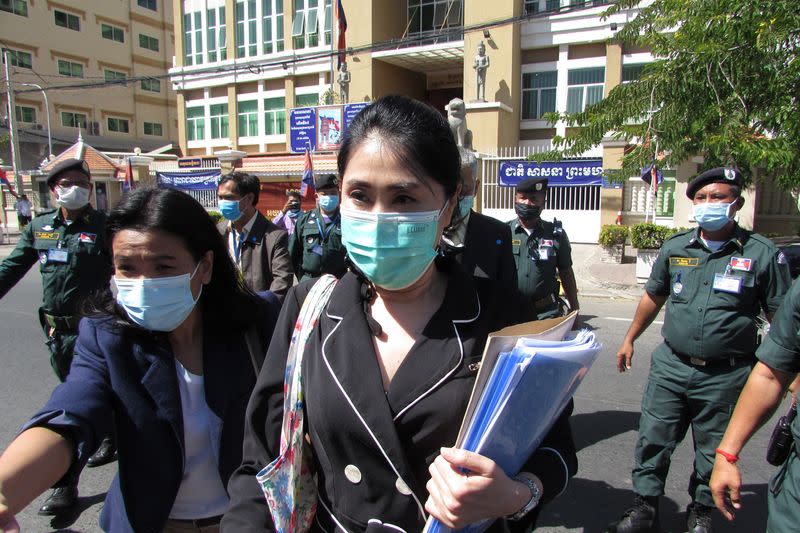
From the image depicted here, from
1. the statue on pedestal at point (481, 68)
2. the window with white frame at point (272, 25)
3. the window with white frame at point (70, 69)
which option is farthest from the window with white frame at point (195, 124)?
the statue on pedestal at point (481, 68)

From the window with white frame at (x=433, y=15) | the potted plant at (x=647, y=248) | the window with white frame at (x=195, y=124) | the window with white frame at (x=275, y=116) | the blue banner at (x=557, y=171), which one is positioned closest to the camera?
the potted plant at (x=647, y=248)

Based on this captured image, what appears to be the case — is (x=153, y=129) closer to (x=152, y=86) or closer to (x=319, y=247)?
(x=152, y=86)

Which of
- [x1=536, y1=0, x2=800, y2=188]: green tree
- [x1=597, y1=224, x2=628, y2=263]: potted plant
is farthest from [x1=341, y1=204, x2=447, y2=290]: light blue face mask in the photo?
[x1=597, y1=224, x2=628, y2=263]: potted plant

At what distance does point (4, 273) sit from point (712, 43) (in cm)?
750

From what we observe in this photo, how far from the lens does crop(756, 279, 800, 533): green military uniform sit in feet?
5.87

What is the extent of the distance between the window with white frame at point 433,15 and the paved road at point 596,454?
2305 centimetres

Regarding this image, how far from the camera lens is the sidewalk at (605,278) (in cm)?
1045

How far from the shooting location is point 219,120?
3288cm

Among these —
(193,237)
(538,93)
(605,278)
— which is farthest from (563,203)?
(193,237)

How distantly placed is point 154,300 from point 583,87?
75.6 feet

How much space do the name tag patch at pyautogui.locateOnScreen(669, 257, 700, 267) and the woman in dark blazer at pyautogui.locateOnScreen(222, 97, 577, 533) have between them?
240cm

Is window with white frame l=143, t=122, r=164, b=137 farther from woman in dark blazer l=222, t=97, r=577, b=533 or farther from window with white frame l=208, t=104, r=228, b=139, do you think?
woman in dark blazer l=222, t=97, r=577, b=533

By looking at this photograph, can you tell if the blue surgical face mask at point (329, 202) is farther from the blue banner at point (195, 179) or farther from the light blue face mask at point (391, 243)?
the blue banner at point (195, 179)

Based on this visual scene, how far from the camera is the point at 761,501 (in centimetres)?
328
